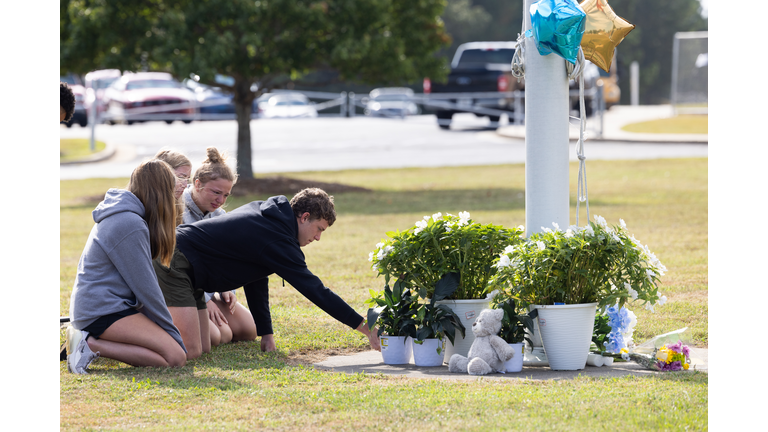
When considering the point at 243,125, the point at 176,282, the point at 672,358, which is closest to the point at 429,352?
the point at 672,358

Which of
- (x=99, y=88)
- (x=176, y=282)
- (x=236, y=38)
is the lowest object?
(x=176, y=282)

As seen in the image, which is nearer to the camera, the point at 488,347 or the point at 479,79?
the point at 488,347

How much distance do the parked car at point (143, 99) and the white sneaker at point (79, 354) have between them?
945 inches

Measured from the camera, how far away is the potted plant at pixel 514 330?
185 inches

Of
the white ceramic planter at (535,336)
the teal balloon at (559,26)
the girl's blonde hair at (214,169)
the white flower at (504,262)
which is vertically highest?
the teal balloon at (559,26)

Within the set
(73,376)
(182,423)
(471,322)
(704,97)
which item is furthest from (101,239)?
(704,97)

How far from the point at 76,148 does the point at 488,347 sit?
20.4 m

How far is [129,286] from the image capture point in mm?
4797

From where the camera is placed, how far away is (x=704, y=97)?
90.0ft

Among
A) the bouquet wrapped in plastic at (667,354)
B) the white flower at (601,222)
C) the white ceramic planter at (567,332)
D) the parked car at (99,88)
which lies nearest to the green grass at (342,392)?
the bouquet wrapped in plastic at (667,354)

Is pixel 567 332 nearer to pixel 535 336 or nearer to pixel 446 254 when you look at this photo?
pixel 535 336

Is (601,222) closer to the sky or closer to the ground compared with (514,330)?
closer to the sky

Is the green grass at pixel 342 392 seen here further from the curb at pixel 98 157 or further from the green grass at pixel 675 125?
the green grass at pixel 675 125

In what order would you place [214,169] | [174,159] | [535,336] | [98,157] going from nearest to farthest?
[535,336]
[214,169]
[174,159]
[98,157]
